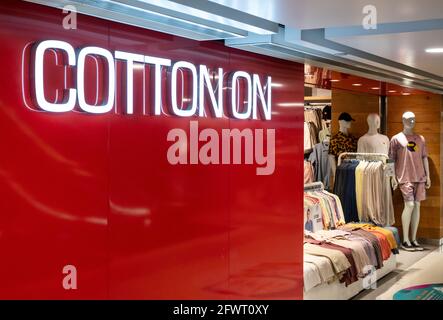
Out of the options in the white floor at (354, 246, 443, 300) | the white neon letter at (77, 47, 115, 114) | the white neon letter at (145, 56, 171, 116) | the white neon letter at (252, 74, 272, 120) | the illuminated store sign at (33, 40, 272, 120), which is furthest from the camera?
the white floor at (354, 246, 443, 300)

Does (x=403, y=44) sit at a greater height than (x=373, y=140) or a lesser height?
greater

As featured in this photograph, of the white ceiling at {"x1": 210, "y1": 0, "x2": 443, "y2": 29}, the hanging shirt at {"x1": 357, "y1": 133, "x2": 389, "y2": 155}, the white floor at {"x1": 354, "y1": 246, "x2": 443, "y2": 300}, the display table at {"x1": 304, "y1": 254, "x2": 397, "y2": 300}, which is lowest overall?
the white floor at {"x1": 354, "y1": 246, "x2": 443, "y2": 300}

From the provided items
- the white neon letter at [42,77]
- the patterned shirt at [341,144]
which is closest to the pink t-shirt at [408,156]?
the patterned shirt at [341,144]

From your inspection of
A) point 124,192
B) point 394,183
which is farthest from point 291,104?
point 394,183

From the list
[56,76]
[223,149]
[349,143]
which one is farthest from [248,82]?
[349,143]

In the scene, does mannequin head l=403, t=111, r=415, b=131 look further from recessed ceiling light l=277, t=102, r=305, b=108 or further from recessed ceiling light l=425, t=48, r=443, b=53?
recessed ceiling light l=277, t=102, r=305, b=108

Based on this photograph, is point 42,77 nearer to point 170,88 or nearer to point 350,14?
point 170,88

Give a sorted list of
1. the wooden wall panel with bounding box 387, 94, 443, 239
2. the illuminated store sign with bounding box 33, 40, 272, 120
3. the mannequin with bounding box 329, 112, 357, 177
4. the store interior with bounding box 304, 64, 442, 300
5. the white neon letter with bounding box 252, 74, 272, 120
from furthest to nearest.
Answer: the wooden wall panel with bounding box 387, 94, 443, 239
the mannequin with bounding box 329, 112, 357, 177
the store interior with bounding box 304, 64, 442, 300
the white neon letter with bounding box 252, 74, 272, 120
the illuminated store sign with bounding box 33, 40, 272, 120

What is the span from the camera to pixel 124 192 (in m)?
3.00

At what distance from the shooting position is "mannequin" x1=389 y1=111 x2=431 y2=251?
8508 millimetres

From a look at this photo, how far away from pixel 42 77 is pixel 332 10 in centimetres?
133

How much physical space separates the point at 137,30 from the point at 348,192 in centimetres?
508

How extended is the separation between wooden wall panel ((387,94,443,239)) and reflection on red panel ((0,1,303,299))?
520 cm

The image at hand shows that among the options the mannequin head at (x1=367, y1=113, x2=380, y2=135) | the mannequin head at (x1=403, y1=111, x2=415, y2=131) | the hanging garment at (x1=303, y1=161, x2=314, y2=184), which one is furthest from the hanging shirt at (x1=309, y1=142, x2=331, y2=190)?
the mannequin head at (x1=403, y1=111, x2=415, y2=131)
